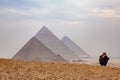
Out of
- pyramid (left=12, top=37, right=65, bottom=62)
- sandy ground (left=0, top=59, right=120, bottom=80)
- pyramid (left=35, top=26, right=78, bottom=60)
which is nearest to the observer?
sandy ground (left=0, top=59, right=120, bottom=80)

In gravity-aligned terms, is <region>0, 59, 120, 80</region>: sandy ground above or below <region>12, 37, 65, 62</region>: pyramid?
below

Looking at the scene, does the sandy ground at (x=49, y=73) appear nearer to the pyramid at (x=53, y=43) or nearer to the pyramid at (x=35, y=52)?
the pyramid at (x=35, y=52)

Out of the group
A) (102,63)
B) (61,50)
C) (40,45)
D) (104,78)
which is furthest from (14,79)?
(61,50)

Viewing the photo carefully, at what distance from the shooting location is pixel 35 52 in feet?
559

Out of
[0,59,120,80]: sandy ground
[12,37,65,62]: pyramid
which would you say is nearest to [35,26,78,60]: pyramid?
[12,37,65,62]: pyramid

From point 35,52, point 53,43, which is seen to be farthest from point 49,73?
point 53,43

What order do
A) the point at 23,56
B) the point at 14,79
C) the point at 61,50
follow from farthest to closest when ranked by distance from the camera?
the point at 61,50 → the point at 23,56 → the point at 14,79

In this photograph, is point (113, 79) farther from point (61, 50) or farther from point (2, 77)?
point (61, 50)

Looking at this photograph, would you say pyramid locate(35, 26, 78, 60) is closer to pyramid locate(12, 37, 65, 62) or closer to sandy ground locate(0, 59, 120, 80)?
pyramid locate(12, 37, 65, 62)

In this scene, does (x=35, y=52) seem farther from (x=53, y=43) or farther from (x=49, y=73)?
(x=49, y=73)

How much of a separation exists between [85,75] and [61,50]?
6983 inches

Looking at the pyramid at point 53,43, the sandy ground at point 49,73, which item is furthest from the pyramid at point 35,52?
the sandy ground at point 49,73

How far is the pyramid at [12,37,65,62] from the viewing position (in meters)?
164

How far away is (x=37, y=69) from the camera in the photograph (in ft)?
48.8
